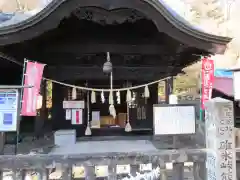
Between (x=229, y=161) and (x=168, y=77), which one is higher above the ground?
(x=168, y=77)

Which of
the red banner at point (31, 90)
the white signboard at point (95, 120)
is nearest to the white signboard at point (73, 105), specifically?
the white signboard at point (95, 120)

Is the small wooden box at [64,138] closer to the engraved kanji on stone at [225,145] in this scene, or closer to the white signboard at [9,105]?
the white signboard at [9,105]

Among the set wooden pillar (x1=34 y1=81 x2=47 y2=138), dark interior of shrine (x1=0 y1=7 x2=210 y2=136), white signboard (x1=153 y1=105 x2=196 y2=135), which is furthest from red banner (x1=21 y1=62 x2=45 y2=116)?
white signboard (x1=153 y1=105 x2=196 y2=135)

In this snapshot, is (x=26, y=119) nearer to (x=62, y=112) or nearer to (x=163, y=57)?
(x=62, y=112)

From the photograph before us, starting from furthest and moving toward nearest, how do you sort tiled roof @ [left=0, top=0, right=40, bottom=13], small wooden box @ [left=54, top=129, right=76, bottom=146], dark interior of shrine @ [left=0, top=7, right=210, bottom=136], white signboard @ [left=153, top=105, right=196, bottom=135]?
tiled roof @ [left=0, top=0, right=40, bottom=13] < small wooden box @ [left=54, top=129, right=76, bottom=146] < dark interior of shrine @ [left=0, top=7, right=210, bottom=136] < white signboard @ [left=153, top=105, right=196, bottom=135]

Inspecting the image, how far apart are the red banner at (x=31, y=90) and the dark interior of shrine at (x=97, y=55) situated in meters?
0.64

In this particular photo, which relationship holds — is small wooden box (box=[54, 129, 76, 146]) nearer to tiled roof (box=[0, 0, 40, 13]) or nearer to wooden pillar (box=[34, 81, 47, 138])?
wooden pillar (box=[34, 81, 47, 138])

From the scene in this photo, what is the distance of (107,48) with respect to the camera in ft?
19.4

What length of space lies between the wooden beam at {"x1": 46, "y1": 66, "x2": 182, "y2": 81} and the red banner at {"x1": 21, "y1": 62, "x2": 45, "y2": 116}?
52.4 inches

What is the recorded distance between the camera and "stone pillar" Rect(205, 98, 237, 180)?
3.47 metres

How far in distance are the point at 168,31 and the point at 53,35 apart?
2664 mm

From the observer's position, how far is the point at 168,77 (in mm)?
6289

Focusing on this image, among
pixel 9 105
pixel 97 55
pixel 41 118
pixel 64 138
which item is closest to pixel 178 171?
pixel 9 105

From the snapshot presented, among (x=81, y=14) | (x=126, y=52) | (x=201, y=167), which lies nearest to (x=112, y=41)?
(x=126, y=52)
